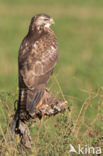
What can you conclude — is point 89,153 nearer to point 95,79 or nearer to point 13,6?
point 95,79

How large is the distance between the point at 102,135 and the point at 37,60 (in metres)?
1.15

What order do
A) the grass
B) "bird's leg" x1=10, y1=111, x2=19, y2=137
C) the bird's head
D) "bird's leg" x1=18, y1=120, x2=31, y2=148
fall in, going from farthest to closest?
1. the bird's head
2. the grass
3. "bird's leg" x1=18, y1=120, x2=31, y2=148
4. "bird's leg" x1=10, y1=111, x2=19, y2=137

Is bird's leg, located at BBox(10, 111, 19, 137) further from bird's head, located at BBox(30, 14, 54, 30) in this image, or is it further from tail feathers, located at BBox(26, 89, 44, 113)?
bird's head, located at BBox(30, 14, 54, 30)

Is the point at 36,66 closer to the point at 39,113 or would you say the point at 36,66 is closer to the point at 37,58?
→ the point at 37,58

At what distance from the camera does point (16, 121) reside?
19.4 feet

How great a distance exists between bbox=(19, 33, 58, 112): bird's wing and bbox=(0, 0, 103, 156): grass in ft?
0.59

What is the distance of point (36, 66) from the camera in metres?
6.20

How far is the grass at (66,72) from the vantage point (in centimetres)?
606

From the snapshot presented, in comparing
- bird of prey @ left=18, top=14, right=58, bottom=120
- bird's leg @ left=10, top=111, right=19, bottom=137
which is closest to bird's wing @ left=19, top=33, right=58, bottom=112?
bird of prey @ left=18, top=14, right=58, bottom=120

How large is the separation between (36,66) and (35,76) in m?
0.12

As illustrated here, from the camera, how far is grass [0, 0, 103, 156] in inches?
239

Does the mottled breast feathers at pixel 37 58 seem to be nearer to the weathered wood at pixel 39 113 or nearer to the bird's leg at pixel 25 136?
the weathered wood at pixel 39 113

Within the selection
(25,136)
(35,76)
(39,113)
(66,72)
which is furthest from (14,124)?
(66,72)

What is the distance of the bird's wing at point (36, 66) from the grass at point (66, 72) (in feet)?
0.59
